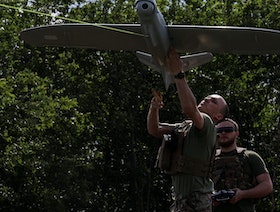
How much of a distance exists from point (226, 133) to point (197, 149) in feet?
2.72

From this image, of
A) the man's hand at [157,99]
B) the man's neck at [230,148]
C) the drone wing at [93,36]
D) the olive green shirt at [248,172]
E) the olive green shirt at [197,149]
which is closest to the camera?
the olive green shirt at [197,149]

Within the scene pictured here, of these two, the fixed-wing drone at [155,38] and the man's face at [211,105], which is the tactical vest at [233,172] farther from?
the fixed-wing drone at [155,38]

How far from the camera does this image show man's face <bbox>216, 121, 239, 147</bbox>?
16.2 feet

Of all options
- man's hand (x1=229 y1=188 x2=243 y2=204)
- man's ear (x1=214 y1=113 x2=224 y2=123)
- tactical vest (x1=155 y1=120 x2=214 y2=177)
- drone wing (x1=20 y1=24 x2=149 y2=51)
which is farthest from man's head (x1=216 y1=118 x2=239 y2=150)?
drone wing (x1=20 y1=24 x2=149 y2=51)

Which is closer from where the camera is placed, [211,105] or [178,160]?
[178,160]

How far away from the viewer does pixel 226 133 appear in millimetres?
5008

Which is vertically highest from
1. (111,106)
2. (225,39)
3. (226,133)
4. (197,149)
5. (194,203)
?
(111,106)

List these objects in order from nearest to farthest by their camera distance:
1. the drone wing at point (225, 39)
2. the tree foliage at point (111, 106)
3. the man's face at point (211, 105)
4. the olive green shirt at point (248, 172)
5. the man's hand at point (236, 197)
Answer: the man's face at point (211, 105) < the man's hand at point (236, 197) < the olive green shirt at point (248, 172) < the drone wing at point (225, 39) < the tree foliage at point (111, 106)

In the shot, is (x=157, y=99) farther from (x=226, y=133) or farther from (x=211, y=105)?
(x=226, y=133)

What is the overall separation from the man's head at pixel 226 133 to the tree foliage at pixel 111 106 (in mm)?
17778

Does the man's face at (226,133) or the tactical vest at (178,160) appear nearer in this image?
the tactical vest at (178,160)

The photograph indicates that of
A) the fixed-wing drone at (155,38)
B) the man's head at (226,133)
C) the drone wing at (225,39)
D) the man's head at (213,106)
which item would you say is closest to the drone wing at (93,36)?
the fixed-wing drone at (155,38)

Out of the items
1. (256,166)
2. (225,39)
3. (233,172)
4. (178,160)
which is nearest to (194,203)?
(178,160)

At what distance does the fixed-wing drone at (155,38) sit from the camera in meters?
5.43
